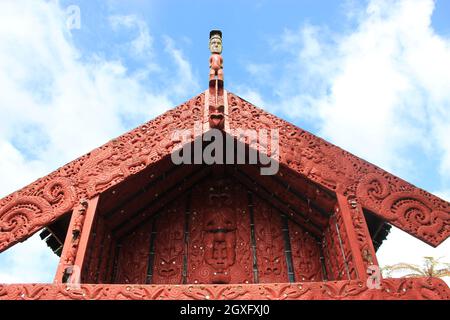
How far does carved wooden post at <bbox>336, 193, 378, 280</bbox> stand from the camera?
438cm

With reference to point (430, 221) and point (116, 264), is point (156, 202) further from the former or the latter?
point (430, 221)

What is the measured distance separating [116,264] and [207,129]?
2.12m

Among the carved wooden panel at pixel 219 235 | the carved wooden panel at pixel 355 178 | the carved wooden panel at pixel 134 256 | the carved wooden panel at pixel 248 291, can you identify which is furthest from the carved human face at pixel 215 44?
the carved wooden panel at pixel 248 291

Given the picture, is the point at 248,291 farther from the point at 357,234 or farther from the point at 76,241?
the point at 76,241

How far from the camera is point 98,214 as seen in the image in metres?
5.29

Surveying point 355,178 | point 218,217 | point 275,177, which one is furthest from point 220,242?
point 355,178

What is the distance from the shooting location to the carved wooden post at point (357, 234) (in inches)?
173

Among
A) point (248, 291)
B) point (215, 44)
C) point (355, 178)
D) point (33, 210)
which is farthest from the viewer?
point (215, 44)

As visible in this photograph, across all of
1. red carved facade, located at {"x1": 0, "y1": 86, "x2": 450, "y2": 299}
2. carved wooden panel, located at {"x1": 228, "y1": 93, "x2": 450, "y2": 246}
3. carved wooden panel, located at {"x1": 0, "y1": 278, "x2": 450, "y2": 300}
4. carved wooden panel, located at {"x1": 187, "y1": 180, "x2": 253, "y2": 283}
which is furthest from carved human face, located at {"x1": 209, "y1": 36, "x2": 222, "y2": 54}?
carved wooden panel, located at {"x1": 0, "y1": 278, "x2": 450, "y2": 300}

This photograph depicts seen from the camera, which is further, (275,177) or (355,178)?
(275,177)

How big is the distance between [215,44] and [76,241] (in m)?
3.27

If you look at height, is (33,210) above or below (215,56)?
below

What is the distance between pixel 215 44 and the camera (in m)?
6.30
